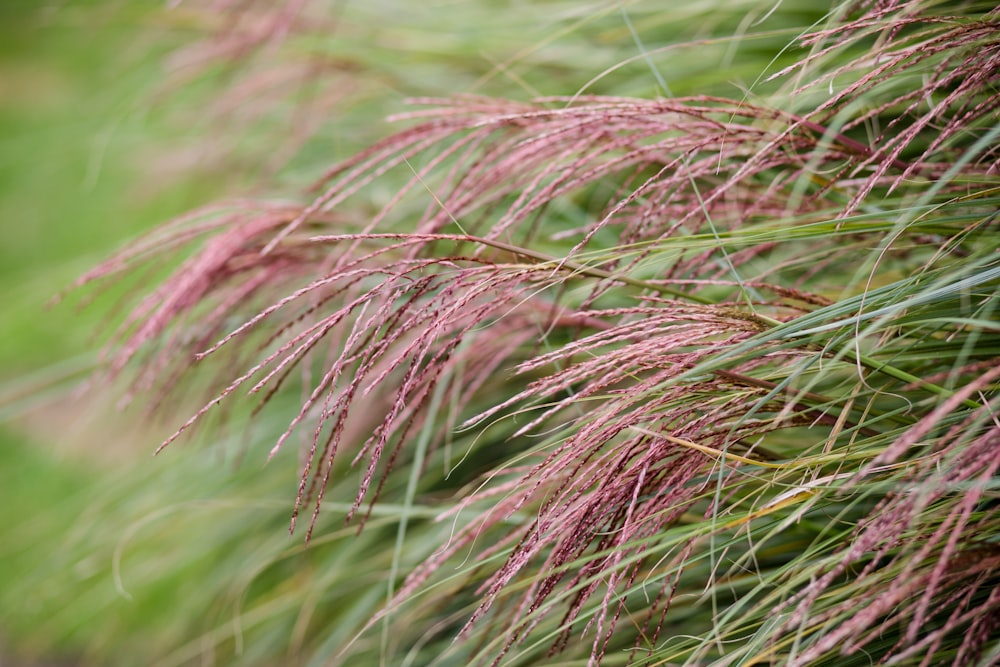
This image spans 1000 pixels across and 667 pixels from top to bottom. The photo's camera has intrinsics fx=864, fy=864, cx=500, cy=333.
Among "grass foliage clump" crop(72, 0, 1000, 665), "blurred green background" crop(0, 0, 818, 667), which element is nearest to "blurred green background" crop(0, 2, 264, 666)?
"blurred green background" crop(0, 0, 818, 667)

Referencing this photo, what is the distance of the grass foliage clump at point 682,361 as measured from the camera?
0.84 metres

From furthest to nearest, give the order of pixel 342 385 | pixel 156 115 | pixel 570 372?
pixel 156 115 → pixel 342 385 → pixel 570 372

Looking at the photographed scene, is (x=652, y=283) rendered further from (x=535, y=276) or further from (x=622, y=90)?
(x=622, y=90)

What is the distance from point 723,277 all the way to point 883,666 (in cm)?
77

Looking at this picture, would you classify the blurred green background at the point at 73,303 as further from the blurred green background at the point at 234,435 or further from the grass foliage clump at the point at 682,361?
the grass foliage clump at the point at 682,361

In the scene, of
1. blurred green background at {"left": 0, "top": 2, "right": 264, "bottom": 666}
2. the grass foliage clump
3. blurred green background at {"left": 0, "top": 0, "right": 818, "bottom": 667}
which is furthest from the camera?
blurred green background at {"left": 0, "top": 2, "right": 264, "bottom": 666}

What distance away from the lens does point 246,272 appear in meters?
1.37

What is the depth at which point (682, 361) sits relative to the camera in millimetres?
900

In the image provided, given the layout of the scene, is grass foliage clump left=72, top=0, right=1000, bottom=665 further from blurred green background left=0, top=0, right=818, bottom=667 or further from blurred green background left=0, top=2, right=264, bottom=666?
blurred green background left=0, top=2, right=264, bottom=666

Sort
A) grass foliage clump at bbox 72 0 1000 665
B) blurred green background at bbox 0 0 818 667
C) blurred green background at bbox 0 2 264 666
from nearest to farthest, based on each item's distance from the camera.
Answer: grass foliage clump at bbox 72 0 1000 665, blurred green background at bbox 0 0 818 667, blurred green background at bbox 0 2 264 666

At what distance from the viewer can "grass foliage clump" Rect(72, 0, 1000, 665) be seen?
0.84 metres

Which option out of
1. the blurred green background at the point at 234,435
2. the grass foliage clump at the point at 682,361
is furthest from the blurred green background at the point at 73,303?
the grass foliage clump at the point at 682,361

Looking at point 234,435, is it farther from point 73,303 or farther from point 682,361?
point 73,303

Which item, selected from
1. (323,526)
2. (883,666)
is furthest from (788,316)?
(323,526)
